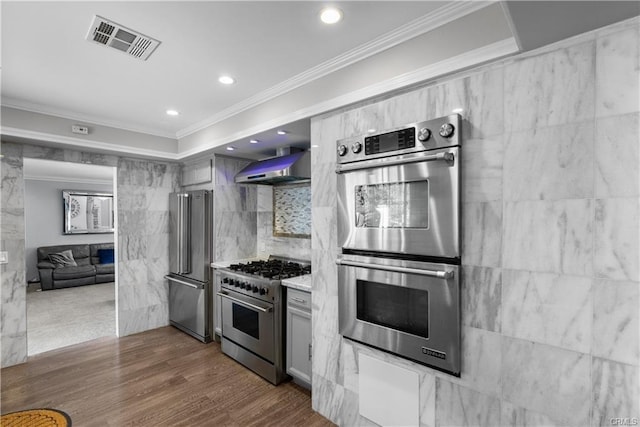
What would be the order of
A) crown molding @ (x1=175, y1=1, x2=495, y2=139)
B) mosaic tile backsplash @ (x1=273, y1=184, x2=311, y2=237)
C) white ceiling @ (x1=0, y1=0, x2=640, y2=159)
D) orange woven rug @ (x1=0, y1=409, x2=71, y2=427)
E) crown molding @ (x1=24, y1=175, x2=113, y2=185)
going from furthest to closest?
1. crown molding @ (x1=24, y1=175, x2=113, y2=185)
2. mosaic tile backsplash @ (x1=273, y1=184, x2=311, y2=237)
3. orange woven rug @ (x1=0, y1=409, x2=71, y2=427)
4. crown molding @ (x1=175, y1=1, x2=495, y2=139)
5. white ceiling @ (x1=0, y1=0, x2=640, y2=159)

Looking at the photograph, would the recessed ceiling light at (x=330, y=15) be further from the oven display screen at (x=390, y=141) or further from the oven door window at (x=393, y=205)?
the oven door window at (x=393, y=205)

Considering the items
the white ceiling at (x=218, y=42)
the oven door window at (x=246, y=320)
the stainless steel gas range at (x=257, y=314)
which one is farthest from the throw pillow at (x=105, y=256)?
the oven door window at (x=246, y=320)

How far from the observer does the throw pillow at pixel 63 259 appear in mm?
7172

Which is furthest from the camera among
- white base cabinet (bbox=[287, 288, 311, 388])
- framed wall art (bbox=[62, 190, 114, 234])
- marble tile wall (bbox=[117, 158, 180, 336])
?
framed wall art (bbox=[62, 190, 114, 234])

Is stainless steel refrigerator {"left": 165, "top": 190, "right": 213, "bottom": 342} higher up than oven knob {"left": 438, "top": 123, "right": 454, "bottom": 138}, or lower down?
lower down

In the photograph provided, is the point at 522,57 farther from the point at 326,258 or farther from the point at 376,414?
the point at 376,414

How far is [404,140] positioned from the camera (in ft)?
6.32

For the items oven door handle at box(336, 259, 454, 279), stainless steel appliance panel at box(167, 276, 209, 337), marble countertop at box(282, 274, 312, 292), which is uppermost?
oven door handle at box(336, 259, 454, 279)

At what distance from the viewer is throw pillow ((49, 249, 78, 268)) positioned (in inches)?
282

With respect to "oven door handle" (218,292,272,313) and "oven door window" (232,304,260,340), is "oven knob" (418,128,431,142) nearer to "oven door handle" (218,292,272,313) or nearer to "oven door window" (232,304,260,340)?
"oven door handle" (218,292,272,313)

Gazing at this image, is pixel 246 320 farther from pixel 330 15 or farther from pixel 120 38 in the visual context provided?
pixel 330 15

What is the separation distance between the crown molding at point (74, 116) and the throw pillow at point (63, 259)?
17.6 feet

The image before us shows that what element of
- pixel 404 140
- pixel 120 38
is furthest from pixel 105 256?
pixel 404 140

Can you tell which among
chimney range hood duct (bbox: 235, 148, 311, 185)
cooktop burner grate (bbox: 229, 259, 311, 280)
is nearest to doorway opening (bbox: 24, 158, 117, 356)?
cooktop burner grate (bbox: 229, 259, 311, 280)
